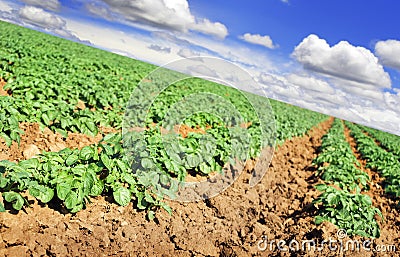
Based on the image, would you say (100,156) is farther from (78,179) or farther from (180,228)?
(180,228)

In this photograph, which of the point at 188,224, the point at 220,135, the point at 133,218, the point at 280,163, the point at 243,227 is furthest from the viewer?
the point at 280,163

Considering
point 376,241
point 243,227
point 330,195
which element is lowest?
point 243,227

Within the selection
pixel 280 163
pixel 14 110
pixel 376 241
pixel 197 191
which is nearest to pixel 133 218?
pixel 197 191

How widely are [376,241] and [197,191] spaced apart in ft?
7.72

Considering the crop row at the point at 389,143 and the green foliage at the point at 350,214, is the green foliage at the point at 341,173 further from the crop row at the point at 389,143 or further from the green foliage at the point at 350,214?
the crop row at the point at 389,143

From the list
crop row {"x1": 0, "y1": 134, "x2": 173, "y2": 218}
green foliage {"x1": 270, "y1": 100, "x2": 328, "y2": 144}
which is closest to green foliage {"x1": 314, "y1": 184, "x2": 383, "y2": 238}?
crop row {"x1": 0, "y1": 134, "x2": 173, "y2": 218}

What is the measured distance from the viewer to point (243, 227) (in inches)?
172

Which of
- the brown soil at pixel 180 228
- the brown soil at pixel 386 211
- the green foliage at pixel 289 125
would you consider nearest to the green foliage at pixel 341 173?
the brown soil at pixel 386 211

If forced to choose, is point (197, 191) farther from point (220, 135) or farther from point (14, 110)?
point (14, 110)

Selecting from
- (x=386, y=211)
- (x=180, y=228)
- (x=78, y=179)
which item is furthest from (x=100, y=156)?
(x=386, y=211)

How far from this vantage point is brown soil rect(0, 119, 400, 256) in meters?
2.90
